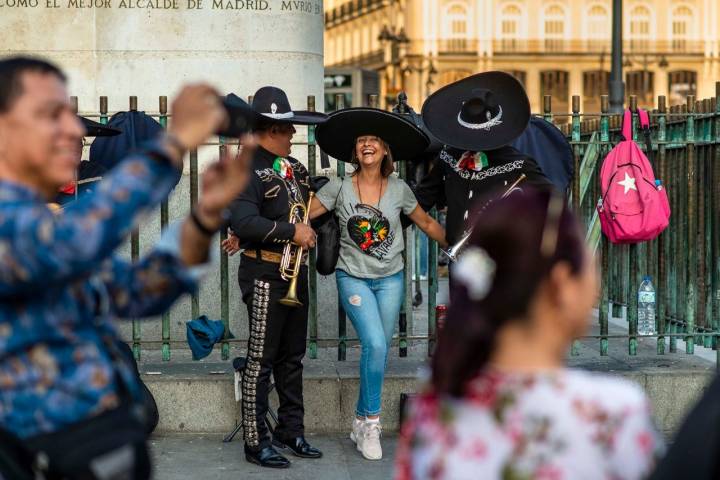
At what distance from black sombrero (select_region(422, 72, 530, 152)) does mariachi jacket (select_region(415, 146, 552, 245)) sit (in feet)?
0.42

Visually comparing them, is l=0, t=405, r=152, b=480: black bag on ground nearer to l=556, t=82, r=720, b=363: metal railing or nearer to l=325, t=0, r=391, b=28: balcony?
l=556, t=82, r=720, b=363: metal railing

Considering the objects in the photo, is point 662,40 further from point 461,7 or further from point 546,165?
point 546,165

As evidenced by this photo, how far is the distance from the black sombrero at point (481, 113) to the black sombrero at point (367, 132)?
0.14 m

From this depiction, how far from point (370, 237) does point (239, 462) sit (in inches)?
56.2

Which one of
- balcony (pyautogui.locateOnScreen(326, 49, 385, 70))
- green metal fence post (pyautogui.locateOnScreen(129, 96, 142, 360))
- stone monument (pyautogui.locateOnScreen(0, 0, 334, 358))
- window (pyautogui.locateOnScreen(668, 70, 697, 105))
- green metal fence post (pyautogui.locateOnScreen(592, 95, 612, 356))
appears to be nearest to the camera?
green metal fence post (pyautogui.locateOnScreen(129, 96, 142, 360))

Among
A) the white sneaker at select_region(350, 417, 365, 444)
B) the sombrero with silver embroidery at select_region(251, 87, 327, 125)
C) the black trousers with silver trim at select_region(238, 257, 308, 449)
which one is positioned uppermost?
the sombrero with silver embroidery at select_region(251, 87, 327, 125)

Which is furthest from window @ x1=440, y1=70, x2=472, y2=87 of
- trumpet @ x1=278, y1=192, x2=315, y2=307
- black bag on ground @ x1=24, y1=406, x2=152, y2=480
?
black bag on ground @ x1=24, y1=406, x2=152, y2=480

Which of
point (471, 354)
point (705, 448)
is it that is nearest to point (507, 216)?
point (471, 354)

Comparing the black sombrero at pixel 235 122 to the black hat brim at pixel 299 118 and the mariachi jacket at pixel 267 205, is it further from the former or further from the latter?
the black hat brim at pixel 299 118

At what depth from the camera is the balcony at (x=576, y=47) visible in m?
91.6

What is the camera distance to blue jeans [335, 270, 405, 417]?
25.8 ft

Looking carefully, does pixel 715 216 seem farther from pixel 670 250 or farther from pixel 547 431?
pixel 547 431

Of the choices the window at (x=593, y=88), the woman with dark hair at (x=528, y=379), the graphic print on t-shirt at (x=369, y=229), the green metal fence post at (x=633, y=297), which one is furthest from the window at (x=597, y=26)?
the woman with dark hair at (x=528, y=379)

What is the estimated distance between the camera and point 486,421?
2.79 meters
